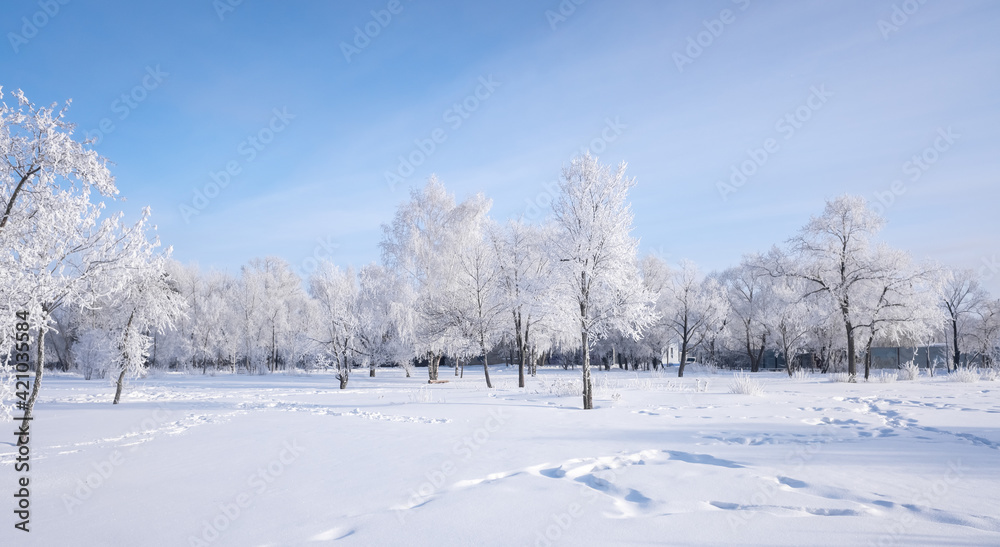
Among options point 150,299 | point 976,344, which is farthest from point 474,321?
point 976,344

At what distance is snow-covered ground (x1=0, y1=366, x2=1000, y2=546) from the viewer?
3.89 m

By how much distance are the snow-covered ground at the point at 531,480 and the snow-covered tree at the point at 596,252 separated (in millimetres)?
2928

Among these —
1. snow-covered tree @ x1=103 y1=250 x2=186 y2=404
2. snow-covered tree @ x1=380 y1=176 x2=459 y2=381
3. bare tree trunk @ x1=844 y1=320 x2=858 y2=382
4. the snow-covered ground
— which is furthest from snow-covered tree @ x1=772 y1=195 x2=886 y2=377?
snow-covered tree @ x1=103 y1=250 x2=186 y2=404

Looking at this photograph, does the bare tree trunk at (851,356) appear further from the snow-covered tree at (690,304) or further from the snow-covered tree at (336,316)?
the snow-covered tree at (336,316)

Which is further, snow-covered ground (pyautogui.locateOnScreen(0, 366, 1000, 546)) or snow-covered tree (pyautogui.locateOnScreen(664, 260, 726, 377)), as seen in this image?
snow-covered tree (pyautogui.locateOnScreen(664, 260, 726, 377))

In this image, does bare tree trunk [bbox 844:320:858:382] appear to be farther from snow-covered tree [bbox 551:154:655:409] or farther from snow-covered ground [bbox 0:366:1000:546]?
snow-covered tree [bbox 551:154:655:409]

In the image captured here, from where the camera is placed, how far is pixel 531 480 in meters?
5.39

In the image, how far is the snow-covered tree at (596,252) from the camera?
12.4 m

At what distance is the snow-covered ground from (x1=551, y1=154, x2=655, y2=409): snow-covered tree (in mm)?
2928

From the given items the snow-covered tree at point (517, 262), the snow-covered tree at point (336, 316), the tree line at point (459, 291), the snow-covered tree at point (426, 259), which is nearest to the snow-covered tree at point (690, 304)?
the tree line at point (459, 291)

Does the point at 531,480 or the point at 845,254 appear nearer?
the point at 531,480

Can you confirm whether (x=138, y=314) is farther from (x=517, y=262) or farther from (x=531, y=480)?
(x=531, y=480)

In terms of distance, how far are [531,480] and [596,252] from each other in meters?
7.98

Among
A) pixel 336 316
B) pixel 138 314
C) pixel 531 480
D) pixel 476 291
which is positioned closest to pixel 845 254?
pixel 476 291
